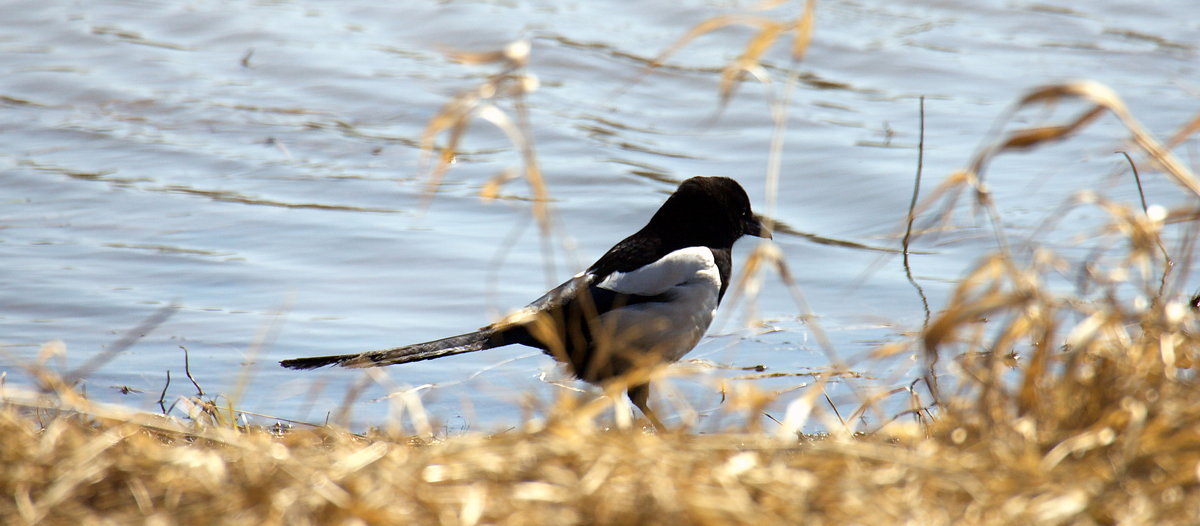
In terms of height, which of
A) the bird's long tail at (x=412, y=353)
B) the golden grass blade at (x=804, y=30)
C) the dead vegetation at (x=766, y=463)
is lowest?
the bird's long tail at (x=412, y=353)

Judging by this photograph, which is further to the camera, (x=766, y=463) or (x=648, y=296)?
(x=648, y=296)

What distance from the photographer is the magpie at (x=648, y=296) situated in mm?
4711

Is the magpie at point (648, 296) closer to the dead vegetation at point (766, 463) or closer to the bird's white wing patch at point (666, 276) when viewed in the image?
the bird's white wing patch at point (666, 276)

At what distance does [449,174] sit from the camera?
8.14m

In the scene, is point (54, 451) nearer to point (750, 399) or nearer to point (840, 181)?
point (750, 399)

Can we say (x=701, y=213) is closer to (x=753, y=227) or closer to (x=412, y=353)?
(x=753, y=227)

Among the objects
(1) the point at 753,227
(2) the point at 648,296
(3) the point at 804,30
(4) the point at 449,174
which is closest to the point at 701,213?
(1) the point at 753,227

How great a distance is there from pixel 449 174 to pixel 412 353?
11.7ft

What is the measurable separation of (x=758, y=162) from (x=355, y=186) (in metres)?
2.33

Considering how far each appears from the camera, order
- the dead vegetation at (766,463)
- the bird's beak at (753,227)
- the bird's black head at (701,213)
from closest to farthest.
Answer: the dead vegetation at (766,463)
the bird's black head at (701,213)
the bird's beak at (753,227)

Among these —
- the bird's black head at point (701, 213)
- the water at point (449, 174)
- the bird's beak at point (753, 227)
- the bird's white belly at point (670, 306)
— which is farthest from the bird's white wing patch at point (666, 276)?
the bird's beak at point (753, 227)

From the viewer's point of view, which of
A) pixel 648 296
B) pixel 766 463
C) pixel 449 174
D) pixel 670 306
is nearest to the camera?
pixel 766 463

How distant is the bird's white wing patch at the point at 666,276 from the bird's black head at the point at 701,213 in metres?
0.18

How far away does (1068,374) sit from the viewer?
2121mm
